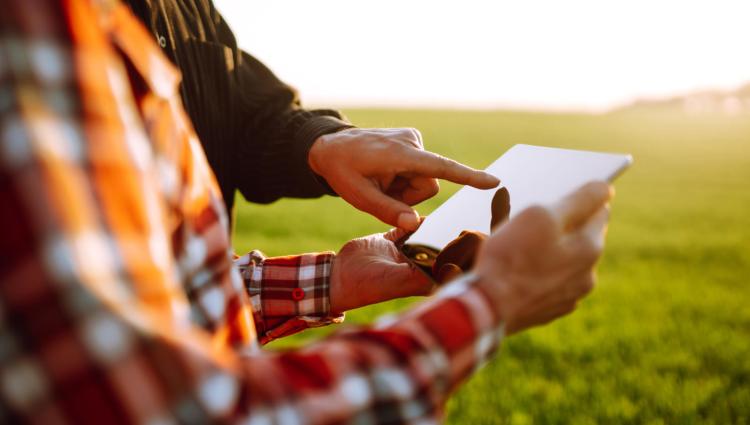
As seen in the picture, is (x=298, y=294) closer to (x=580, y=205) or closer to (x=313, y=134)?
(x=313, y=134)

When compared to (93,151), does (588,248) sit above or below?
below

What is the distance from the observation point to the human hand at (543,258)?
2.77ft

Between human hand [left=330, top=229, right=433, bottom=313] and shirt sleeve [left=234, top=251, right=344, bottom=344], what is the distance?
0.12 ft

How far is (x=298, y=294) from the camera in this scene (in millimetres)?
1831

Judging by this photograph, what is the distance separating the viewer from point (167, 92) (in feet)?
2.59

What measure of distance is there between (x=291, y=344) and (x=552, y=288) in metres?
3.77

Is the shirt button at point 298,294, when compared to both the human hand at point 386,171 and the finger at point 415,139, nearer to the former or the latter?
the human hand at point 386,171

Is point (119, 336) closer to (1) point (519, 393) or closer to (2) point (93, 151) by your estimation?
(2) point (93, 151)

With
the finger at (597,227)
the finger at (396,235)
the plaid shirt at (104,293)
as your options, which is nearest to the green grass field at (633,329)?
the finger at (396,235)

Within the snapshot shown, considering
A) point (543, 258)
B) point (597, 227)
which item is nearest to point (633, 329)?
point (597, 227)

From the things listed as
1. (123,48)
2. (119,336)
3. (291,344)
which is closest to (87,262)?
(119,336)

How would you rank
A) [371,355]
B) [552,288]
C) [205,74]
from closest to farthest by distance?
[371,355] < [552,288] < [205,74]

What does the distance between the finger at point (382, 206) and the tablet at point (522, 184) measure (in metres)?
0.05

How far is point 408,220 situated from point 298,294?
452 mm
